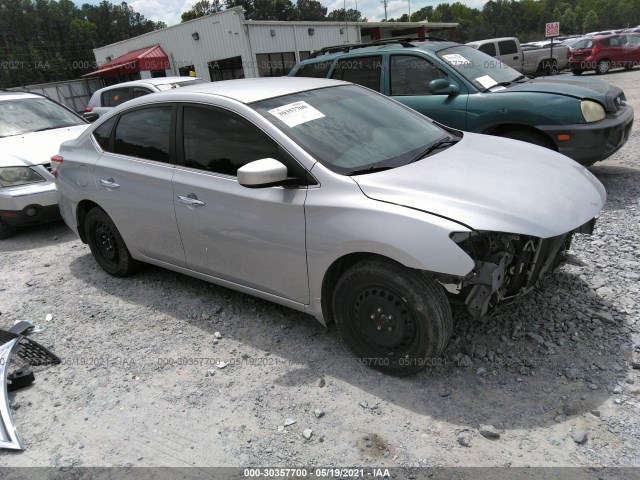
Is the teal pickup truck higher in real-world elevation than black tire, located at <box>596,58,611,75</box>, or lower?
higher

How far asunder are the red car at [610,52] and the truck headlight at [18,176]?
22.5 m

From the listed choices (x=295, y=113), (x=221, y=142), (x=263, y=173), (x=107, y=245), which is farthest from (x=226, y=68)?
(x=263, y=173)

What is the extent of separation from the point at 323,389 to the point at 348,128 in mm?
1719

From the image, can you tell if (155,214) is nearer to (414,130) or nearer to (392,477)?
(414,130)

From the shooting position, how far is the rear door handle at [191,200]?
3438mm

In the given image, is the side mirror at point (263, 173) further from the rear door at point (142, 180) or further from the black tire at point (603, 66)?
the black tire at point (603, 66)

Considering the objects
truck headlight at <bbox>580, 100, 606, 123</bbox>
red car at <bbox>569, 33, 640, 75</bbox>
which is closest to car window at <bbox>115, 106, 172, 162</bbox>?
truck headlight at <bbox>580, 100, 606, 123</bbox>

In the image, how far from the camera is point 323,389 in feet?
9.52

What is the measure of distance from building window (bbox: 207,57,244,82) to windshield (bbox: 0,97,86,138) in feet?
54.2

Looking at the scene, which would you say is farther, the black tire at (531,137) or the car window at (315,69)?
the car window at (315,69)

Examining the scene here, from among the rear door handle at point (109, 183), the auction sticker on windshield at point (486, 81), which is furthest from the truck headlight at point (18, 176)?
the auction sticker on windshield at point (486, 81)

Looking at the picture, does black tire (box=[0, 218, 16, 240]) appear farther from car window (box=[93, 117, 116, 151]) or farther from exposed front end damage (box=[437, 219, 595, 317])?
exposed front end damage (box=[437, 219, 595, 317])

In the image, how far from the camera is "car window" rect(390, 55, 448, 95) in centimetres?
587

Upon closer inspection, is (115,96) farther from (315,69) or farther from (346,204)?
(346,204)
